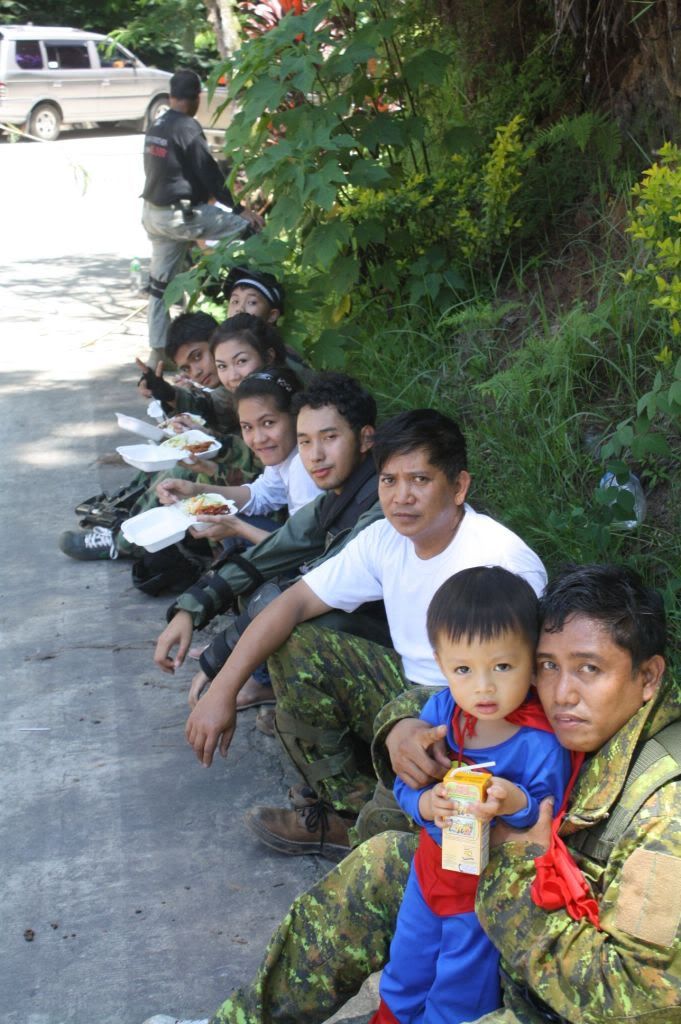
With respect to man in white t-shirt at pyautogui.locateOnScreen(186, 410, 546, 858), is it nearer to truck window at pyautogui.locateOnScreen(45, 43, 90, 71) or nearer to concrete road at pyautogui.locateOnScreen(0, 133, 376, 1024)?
concrete road at pyautogui.locateOnScreen(0, 133, 376, 1024)

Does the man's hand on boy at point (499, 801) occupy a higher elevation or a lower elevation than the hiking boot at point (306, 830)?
higher

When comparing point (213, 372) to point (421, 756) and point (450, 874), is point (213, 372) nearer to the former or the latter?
point (421, 756)

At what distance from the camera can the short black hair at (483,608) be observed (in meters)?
2.30

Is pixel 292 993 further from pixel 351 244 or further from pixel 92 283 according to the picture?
pixel 92 283

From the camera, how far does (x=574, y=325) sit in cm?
463

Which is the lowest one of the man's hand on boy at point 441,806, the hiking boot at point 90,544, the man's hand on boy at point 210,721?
the hiking boot at point 90,544

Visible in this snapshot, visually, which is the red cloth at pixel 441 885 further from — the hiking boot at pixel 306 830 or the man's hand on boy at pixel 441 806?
the hiking boot at pixel 306 830

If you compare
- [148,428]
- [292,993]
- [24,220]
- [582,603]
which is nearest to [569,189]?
[148,428]

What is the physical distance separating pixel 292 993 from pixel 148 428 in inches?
125

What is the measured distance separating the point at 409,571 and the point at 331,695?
42 cm

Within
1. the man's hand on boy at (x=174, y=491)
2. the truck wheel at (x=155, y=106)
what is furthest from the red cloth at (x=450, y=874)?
the truck wheel at (x=155, y=106)

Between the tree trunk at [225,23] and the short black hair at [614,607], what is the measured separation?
26.0ft

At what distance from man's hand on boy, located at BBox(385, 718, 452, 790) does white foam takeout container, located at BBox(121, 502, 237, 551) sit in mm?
1852

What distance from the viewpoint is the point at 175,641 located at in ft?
12.3
